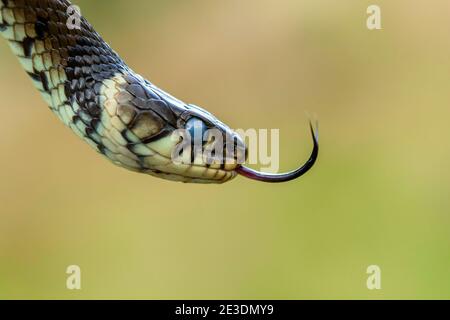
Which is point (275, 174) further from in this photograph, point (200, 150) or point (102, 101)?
point (102, 101)

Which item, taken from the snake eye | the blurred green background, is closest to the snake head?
the snake eye

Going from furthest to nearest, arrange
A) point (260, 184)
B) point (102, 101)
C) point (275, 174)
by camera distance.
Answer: point (260, 184) → point (275, 174) → point (102, 101)

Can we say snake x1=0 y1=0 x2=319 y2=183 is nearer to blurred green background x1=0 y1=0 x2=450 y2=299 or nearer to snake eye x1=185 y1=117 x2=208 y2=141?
snake eye x1=185 y1=117 x2=208 y2=141

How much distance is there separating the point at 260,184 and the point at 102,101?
11.1 ft

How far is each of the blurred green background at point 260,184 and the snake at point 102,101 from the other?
2.90 metres

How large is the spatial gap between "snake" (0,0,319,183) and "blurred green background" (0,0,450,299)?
9.50ft

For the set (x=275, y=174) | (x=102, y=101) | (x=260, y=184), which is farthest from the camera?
(x=260, y=184)

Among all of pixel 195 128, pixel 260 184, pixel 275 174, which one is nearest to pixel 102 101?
pixel 195 128

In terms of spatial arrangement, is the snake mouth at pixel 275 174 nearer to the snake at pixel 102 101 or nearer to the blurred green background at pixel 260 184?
the snake at pixel 102 101

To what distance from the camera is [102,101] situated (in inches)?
61.1

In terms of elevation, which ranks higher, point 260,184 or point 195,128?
point 195,128

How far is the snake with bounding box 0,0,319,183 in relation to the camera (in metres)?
1.54

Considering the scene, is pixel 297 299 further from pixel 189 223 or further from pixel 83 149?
pixel 83 149

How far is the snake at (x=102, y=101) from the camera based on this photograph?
154 centimetres
